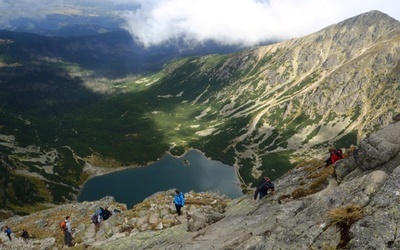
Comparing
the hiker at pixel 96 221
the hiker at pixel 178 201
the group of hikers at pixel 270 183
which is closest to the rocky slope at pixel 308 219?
the hiker at pixel 96 221

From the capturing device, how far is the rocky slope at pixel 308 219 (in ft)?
69.7

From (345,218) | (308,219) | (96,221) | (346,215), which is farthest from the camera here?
(96,221)

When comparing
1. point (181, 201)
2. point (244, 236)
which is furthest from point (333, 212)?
point (181, 201)

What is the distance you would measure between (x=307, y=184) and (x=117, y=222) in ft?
105

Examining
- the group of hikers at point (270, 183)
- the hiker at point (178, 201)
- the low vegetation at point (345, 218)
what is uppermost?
the low vegetation at point (345, 218)

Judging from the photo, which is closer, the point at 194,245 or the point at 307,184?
the point at 194,245

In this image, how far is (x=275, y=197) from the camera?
131 feet

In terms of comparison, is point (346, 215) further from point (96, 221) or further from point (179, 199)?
point (96, 221)

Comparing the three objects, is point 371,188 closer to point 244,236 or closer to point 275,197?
point 244,236

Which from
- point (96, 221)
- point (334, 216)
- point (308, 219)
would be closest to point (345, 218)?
point (334, 216)

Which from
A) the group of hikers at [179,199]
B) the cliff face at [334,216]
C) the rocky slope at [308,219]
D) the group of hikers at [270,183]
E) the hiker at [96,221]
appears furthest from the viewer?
the hiker at [96,221]

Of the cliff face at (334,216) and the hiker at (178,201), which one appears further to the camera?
the hiker at (178,201)

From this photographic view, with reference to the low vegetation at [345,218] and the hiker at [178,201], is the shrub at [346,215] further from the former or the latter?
the hiker at [178,201]

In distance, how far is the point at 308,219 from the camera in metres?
25.5
